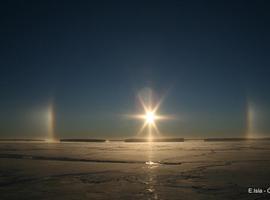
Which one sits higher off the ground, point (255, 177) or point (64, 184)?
point (255, 177)

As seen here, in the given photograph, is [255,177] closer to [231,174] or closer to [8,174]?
[231,174]

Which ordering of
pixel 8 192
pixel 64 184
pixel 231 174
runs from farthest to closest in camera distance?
pixel 231 174
pixel 64 184
pixel 8 192

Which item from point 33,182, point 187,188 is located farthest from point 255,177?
point 33,182

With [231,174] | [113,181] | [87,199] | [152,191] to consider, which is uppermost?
[231,174]

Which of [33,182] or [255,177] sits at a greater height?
[255,177]

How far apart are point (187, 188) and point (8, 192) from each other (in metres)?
4.97

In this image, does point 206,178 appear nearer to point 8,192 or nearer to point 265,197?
point 265,197

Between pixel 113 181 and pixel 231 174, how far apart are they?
15.0ft

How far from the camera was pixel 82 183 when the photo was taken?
36.8 ft

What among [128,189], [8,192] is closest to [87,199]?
[128,189]

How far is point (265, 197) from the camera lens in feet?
28.0

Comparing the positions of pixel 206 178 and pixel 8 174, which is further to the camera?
pixel 8 174

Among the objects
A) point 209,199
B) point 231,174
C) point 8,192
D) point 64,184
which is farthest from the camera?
point 231,174

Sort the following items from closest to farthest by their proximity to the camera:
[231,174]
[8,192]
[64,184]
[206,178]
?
[8,192] < [64,184] < [206,178] < [231,174]
